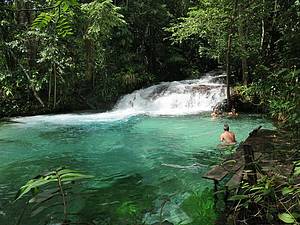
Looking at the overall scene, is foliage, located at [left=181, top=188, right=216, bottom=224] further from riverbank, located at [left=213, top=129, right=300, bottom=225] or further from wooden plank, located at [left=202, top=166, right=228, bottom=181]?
wooden plank, located at [left=202, top=166, right=228, bottom=181]

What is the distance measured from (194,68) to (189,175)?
16.2m

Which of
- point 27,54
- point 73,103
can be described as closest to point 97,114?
point 73,103

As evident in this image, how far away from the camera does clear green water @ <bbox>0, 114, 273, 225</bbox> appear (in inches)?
224

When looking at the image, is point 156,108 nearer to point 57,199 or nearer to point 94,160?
point 94,160

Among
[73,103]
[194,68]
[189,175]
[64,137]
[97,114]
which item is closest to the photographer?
[189,175]

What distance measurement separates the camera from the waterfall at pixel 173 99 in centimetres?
1686

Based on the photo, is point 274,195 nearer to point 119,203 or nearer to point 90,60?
point 119,203

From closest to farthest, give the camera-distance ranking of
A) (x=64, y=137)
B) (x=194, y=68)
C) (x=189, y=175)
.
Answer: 1. (x=189, y=175)
2. (x=64, y=137)
3. (x=194, y=68)

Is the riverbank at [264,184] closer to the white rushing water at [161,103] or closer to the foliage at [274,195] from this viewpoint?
the foliage at [274,195]

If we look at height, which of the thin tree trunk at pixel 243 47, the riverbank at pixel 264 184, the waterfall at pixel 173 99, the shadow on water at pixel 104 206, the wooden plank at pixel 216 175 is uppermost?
the thin tree trunk at pixel 243 47

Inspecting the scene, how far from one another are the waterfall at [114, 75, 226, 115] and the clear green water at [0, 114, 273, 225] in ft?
6.70

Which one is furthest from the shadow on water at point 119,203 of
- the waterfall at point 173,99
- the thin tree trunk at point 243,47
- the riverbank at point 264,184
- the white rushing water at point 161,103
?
the waterfall at point 173,99

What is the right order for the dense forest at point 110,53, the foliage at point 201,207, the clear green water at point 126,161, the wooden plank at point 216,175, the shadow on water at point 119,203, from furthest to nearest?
the dense forest at point 110,53 → the clear green water at point 126,161 → the shadow on water at point 119,203 → the foliage at point 201,207 → the wooden plank at point 216,175

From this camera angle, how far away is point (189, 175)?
24.5ft
